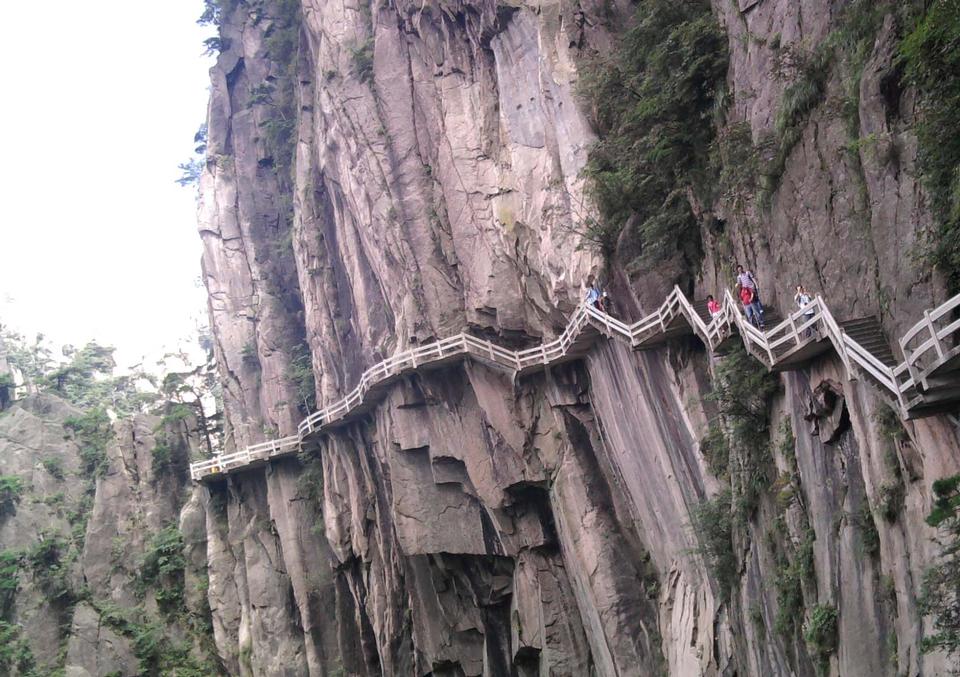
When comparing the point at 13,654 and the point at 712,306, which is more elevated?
the point at 712,306

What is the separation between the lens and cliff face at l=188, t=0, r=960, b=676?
1196cm

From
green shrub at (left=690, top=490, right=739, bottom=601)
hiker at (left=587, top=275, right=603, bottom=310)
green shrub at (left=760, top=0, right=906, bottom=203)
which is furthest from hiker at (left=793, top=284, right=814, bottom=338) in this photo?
hiker at (left=587, top=275, right=603, bottom=310)

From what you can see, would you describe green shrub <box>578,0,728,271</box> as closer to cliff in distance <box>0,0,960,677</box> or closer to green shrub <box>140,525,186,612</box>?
cliff in distance <box>0,0,960,677</box>

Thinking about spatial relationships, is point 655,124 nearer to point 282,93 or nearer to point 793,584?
point 793,584

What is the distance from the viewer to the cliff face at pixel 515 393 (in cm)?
1196

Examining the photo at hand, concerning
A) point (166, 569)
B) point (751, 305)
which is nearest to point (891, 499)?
point (751, 305)

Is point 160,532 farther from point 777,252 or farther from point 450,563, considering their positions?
point 777,252

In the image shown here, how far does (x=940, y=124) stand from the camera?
991 centimetres

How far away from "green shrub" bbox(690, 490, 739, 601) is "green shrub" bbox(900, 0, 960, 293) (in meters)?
8.09

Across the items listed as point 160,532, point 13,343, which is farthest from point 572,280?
point 13,343

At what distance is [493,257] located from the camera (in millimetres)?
25000

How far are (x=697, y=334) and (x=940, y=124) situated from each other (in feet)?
24.5

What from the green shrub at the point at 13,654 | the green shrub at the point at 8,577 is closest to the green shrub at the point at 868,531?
the green shrub at the point at 13,654

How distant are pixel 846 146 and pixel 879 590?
6187 millimetres
